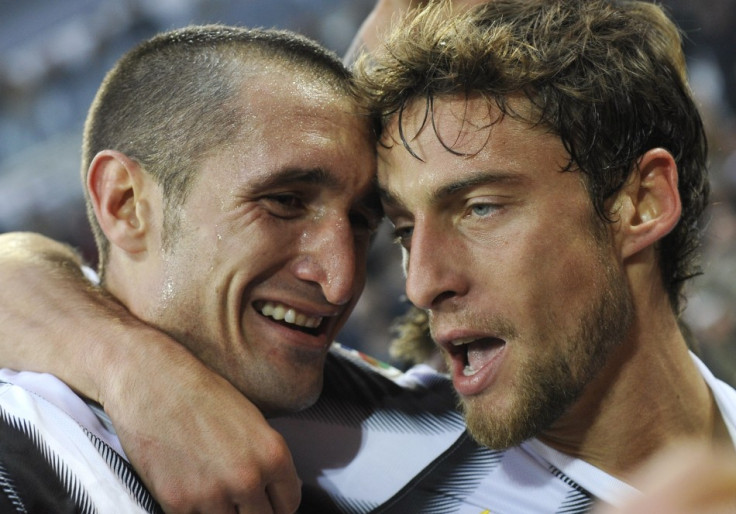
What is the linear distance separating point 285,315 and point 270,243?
0.19 meters

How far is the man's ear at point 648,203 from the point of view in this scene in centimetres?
201

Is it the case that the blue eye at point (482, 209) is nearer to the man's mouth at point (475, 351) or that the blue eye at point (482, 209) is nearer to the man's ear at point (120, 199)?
the man's mouth at point (475, 351)

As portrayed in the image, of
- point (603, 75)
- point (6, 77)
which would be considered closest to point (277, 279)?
point (603, 75)

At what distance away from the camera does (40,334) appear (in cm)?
199

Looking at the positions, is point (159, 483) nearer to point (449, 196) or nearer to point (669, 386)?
point (449, 196)

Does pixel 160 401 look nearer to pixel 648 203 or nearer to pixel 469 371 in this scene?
pixel 469 371

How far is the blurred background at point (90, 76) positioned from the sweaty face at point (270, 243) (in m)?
3.65

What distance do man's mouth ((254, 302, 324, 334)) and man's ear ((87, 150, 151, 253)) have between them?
331mm

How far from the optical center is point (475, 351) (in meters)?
2.04

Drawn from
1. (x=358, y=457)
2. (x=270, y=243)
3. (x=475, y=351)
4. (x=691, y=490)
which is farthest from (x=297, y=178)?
(x=691, y=490)

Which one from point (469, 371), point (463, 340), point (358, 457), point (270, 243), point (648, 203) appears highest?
point (648, 203)

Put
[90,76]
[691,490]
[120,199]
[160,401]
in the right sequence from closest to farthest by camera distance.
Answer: [691,490] < [160,401] < [120,199] < [90,76]

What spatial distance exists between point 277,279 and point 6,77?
7.80 m

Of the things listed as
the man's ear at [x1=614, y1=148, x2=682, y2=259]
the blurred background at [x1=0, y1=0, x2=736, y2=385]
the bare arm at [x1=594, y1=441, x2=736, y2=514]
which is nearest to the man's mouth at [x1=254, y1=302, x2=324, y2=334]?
the man's ear at [x1=614, y1=148, x2=682, y2=259]
